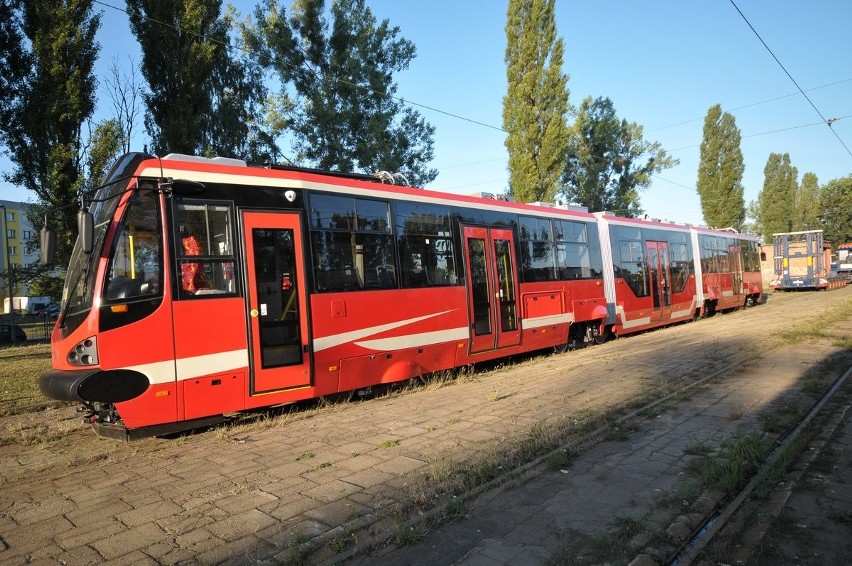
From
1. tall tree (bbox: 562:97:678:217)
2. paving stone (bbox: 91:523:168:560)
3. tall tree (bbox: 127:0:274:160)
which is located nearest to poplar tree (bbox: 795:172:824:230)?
tall tree (bbox: 562:97:678:217)

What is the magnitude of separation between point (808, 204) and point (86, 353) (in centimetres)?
8904

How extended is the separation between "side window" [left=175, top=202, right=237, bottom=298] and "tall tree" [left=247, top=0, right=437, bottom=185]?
1645cm

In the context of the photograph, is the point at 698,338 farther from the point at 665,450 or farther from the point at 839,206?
the point at 839,206

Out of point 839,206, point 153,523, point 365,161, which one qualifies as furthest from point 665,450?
point 839,206

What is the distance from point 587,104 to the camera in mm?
37469

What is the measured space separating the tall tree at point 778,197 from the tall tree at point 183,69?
6737cm

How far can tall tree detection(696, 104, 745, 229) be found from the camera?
155 feet

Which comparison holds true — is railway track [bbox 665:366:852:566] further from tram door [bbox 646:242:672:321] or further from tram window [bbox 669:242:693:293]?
tram window [bbox 669:242:693:293]

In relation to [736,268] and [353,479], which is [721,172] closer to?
[736,268]

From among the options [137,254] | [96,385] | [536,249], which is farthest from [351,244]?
[536,249]

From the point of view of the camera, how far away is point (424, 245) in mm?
9695

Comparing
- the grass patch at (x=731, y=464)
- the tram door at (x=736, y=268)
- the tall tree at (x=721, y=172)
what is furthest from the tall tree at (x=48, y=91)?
the tall tree at (x=721, y=172)

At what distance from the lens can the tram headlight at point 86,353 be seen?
6105 millimetres

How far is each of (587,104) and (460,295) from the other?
31.6m
